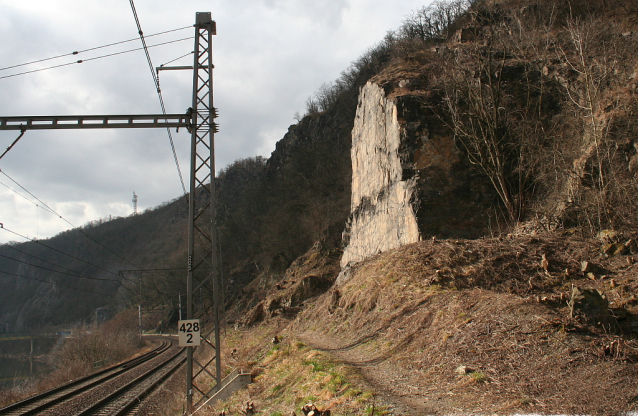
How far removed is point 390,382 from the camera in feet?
20.8

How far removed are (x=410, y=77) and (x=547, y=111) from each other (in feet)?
18.8

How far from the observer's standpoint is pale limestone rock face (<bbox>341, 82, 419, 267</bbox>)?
15805 millimetres

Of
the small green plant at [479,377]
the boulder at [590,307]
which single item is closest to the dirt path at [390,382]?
the small green plant at [479,377]

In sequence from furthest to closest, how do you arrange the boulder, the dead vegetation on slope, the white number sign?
1. the white number sign
2. the boulder
3. the dead vegetation on slope

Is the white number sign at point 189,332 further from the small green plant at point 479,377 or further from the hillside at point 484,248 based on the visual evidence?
the small green plant at point 479,377

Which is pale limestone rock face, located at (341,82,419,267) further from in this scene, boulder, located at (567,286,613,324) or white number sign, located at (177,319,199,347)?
boulder, located at (567,286,613,324)

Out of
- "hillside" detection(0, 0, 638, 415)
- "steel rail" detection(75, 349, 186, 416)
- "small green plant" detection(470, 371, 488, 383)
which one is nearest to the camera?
"small green plant" detection(470, 371, 488, 383)

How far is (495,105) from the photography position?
1404cm

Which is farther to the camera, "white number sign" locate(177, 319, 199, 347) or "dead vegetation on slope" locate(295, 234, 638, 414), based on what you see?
"white number sign" locate(177, 319, 199, 347)

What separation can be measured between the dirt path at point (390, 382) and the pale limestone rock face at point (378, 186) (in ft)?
21.2

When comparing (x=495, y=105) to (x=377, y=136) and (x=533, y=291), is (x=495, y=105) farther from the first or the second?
(x=533, y=291)

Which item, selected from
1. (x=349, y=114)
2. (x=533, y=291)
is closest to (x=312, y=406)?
(x=533, y=291)

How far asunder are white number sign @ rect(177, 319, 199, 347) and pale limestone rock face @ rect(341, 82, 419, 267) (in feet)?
24.6

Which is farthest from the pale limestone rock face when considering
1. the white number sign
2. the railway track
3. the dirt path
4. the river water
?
the river water
